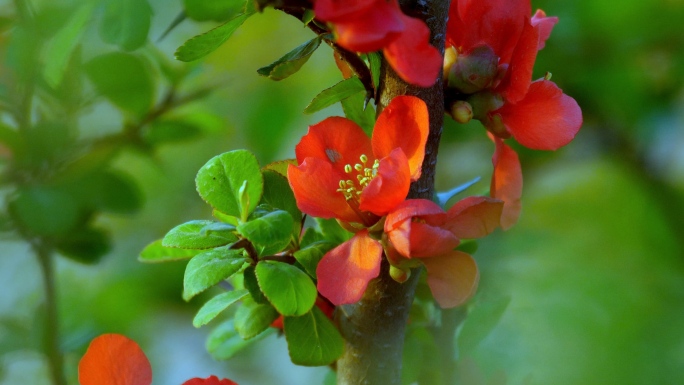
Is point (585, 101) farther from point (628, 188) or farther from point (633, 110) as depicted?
point (628, 188)

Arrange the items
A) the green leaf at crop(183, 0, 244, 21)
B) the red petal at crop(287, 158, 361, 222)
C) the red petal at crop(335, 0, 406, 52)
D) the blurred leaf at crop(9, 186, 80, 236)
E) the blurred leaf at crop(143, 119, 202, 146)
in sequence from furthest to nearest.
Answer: the blurred leaf at crop(143, 119, 202, 146)
the blurred leaf at crop(9, 186, 80, 236)
the green leaf at crop(183, 0, 244, 21)
the red petal at crop(287, 158, 361, 222)
the red petal at crop(335, 0, 406, 52)

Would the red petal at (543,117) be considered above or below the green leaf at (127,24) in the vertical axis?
below

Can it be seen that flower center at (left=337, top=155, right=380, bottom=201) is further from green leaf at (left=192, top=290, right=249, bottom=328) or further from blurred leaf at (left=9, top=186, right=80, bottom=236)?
blurred leaf at (left=9, top=186, right=80, bottom=236)

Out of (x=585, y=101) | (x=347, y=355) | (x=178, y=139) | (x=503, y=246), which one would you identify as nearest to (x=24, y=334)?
(x=178, y=139)

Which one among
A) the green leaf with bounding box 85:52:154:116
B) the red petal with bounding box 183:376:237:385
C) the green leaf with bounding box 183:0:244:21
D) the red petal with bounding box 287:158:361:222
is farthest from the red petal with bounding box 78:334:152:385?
the green leaf with bounding box 85:52:154:116

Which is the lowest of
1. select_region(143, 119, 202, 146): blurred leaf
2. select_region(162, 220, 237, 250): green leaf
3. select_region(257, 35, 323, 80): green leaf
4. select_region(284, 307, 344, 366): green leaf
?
select_region(143, 119, 202, 146): blurred leaf

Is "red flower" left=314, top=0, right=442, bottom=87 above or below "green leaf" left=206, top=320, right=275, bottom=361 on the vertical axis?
above

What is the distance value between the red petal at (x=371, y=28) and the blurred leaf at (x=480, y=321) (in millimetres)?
296

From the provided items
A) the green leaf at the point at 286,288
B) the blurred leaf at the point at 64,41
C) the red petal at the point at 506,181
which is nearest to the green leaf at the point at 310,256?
the green leaf at the point at 286,288

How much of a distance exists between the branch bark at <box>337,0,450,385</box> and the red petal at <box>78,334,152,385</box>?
0.13m

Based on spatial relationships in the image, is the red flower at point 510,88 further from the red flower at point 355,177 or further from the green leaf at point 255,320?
the green leaf at point 255,320

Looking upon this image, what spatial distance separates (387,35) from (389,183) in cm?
10

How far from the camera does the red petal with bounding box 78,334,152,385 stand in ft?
1.40

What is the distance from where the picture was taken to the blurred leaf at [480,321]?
55cm
